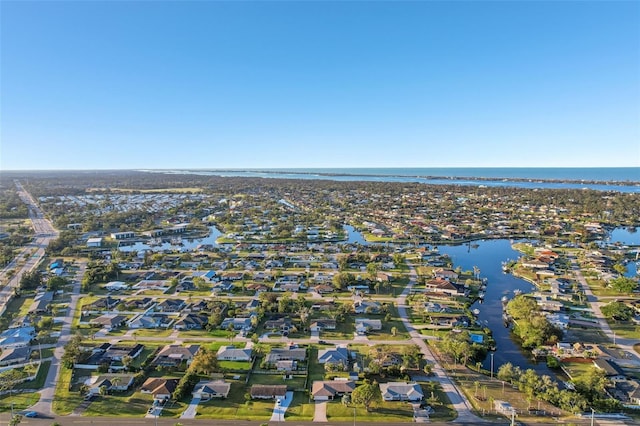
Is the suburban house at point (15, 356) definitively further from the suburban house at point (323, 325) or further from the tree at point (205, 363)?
the suburban house at point (323, 325)

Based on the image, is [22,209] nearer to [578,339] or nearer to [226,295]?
[226,295]

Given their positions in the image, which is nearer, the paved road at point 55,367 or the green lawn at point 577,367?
the paved road at point 55,367

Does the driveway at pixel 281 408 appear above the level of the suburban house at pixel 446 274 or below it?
below

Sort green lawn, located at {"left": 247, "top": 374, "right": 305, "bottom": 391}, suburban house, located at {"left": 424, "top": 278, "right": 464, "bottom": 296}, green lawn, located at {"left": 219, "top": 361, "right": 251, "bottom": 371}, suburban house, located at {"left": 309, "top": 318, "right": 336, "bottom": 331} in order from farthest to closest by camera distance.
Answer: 1. suburban house, located at {"left": 424, "top": 278, "right": 464, "bottom": 296}
2. suburban house, located at {"left": 309, "top": 318, "right": 336, "bottom": 331}
3. green lawn, located at {"left": 219, "top": 361, "right": 251, "bottom": 371}
4. green lawn, located at {"left": 247, "top": 374, "right": 305, "bottom": 391}

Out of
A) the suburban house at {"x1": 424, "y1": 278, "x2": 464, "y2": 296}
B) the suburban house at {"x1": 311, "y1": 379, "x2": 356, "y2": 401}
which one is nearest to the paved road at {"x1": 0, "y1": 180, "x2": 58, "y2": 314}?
the suburban house at {"x1": 311, "y1": 379, "x2": 356, "y2": 401}

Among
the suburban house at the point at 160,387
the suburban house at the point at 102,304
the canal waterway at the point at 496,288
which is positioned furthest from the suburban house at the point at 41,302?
the canal waterway at the point at 496,288

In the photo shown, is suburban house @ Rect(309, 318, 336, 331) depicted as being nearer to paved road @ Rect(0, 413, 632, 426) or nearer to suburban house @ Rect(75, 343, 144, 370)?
paved road @ Rect(0, 413, 632, 426)

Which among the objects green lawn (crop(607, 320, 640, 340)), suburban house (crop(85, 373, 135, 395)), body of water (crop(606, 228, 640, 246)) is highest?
body of water (crop(606, 228, 640, 246))
